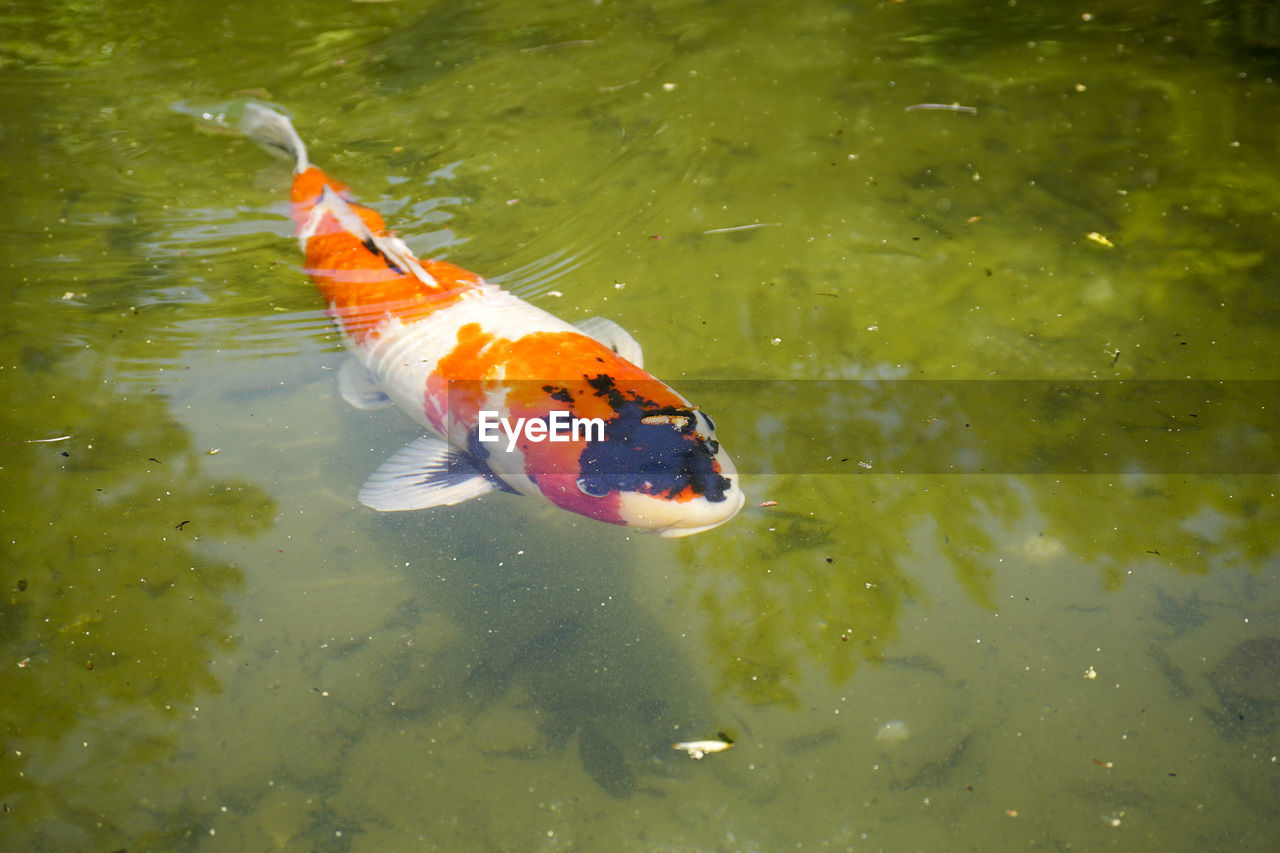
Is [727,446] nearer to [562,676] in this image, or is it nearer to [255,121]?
[562,676]

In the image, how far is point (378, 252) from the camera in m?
3.92

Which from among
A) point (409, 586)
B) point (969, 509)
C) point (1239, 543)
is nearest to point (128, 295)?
point (409, 586)

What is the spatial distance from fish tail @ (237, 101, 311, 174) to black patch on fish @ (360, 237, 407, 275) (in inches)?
45.6

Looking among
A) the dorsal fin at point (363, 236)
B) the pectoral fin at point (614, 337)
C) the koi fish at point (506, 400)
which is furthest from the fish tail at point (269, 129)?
the pectoral fin at point (614, 337)

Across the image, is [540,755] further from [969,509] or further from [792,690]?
[969,509]

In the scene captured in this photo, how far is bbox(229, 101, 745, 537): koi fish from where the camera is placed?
3.11m

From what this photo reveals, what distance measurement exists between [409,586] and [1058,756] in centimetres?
228

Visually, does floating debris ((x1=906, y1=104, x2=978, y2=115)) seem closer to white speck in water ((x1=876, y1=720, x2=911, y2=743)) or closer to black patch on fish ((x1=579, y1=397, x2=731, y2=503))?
black patch on fish ((x1=579, y1=397, x2=731, y2=503))

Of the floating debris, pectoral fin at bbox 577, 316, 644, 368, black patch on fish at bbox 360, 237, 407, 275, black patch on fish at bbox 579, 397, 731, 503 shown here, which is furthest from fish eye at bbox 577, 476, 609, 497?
the floating debris

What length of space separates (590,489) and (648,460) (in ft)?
0.76

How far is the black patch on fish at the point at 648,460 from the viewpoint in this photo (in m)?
3.06

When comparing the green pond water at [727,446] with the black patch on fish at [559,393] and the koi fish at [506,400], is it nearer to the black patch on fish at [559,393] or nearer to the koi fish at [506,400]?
the koi fish at [506,400]

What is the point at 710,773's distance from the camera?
9.05 ft
